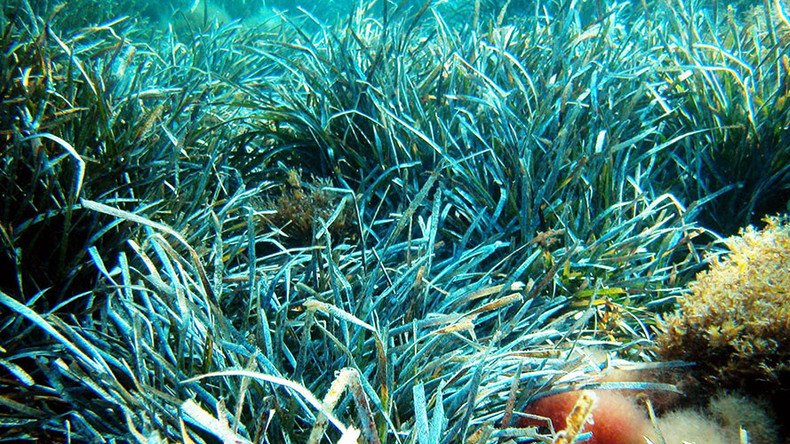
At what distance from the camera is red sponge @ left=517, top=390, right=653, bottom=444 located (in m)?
1.60

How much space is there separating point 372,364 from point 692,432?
1070mm

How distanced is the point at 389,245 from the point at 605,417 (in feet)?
3.72

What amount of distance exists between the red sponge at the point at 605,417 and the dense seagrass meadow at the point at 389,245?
48 millimetres

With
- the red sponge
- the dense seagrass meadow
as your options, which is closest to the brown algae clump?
the dense seagrass meadow

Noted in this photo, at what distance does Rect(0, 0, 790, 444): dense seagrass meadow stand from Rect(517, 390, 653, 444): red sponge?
5 cm

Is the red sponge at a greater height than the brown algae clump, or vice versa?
the brown algae clump

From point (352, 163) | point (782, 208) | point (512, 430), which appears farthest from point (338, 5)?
point (512, 430)

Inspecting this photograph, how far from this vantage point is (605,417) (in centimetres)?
164

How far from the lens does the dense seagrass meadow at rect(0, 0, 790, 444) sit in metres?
1.59

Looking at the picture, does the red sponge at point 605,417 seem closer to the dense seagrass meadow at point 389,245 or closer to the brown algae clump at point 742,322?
the dense seagrass meadow at point 389,245

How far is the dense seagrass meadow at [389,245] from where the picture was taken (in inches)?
62.4

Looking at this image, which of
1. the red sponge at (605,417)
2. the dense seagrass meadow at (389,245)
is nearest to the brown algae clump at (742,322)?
the dense seagrass meadow at (389,245)

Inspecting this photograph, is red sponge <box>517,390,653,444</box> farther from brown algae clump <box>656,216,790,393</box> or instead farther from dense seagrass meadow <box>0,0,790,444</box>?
brown algae clump <box>656,216,790,393</box>

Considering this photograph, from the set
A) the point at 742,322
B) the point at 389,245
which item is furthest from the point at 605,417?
the point at 389,245
